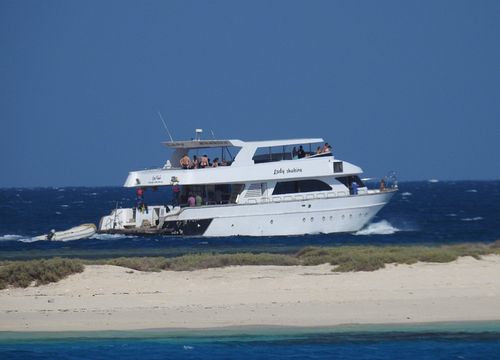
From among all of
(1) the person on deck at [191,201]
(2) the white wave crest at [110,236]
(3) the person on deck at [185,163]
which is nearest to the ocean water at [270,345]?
(1) the person on deck at [191,201]

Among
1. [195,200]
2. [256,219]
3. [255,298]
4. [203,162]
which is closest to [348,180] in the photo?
[256,219]

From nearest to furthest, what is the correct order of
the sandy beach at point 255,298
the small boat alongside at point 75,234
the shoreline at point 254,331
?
the shoreline at point 254,331 → the sandy beach at point 255,298 → the small boat alongside at point 75,234

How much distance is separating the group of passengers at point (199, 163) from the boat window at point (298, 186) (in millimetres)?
2209

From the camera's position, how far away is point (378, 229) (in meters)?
43.1

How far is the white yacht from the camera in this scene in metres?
39.3

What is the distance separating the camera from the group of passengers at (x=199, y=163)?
4009 centimetres

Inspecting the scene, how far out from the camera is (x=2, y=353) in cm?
1764

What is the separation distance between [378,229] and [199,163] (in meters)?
7.89

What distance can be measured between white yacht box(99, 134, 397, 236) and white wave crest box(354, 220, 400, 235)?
1.32 meters

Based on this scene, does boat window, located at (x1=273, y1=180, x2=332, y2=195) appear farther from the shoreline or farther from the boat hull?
the shoreline

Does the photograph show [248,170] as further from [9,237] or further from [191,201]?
[9,237]

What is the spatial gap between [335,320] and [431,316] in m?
1.74

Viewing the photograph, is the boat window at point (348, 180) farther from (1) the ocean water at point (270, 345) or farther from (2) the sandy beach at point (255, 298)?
(1) the ocean water at point (270, 345)

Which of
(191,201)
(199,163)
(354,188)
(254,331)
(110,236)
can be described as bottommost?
(254,331)
